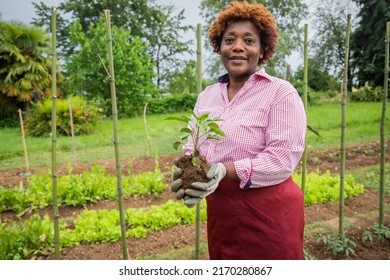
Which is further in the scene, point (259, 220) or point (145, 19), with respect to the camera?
point (145, 19)

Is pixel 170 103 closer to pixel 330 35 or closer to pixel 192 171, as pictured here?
pixel 330 35

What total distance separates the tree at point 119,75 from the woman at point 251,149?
6169 millimetres

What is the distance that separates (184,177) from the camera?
3.76ft

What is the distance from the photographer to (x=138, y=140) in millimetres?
6055

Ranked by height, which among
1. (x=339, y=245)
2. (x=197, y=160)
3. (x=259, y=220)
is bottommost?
(x=339, y=245)

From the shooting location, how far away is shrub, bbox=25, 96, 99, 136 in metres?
7.04

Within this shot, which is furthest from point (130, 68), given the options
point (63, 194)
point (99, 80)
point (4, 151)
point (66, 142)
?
point (63, 194)

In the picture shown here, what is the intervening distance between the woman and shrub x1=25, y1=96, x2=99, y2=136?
20.1 feet

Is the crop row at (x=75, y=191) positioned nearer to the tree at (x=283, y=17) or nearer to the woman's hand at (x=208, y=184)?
the tree at (x=283, y=17)

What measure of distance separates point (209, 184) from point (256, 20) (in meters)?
0.61

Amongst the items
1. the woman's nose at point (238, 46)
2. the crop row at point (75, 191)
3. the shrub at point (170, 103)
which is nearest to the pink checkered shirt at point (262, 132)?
the woman's nose at point (238, 46)

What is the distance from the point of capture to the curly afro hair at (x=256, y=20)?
1.21m

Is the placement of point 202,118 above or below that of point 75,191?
above

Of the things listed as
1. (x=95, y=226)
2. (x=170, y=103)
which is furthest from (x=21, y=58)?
(x=170, y=103)
